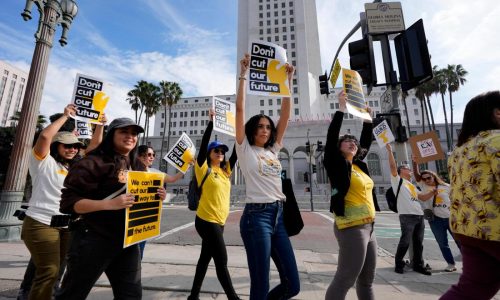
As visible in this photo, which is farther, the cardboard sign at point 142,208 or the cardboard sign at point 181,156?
the cardboard sign at point 181,156

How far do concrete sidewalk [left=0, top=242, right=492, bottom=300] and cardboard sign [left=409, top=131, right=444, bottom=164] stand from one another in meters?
2.21

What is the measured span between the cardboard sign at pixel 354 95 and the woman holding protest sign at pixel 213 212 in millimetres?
1695

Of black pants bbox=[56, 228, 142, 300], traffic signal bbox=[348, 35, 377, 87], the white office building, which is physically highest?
the white office building

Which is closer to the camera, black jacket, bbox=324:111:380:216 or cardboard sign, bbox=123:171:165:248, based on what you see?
cardboard sign, bbox=123:171:165:248

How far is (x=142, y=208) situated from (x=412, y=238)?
208 inches

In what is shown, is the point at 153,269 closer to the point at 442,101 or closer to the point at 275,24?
the point at 442,101

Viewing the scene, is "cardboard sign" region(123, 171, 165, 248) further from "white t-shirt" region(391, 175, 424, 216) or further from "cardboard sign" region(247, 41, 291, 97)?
"white t-shirt" region(391, 175, 424, 216)

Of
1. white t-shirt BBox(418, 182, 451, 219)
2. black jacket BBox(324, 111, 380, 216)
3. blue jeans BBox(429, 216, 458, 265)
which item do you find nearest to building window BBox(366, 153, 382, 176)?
white t-shirt BBox(418, 182, 451, 219)

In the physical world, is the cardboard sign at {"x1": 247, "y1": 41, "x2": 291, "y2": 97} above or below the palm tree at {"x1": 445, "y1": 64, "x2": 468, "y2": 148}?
below

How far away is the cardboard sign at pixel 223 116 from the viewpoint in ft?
13.3

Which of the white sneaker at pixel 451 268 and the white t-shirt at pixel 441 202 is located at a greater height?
the white t-shirt at pixel 441 202

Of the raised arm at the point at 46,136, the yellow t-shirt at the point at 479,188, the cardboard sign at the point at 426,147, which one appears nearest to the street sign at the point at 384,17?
the cardboard sign at the point at 426,147

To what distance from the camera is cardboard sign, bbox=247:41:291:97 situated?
318cm

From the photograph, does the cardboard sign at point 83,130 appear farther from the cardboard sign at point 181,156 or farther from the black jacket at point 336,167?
the black jacket at point 336,167
